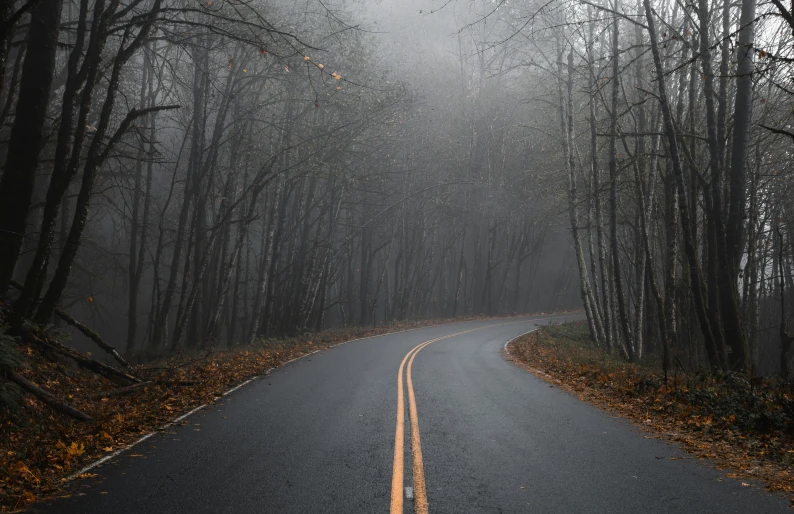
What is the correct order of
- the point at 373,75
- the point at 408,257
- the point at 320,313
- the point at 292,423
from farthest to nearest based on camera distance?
1. the point at 408,257
2. the point at 320,313
3. the point at 373,75
4. the point at 292,423

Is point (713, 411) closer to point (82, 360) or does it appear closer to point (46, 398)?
point (46, 398)

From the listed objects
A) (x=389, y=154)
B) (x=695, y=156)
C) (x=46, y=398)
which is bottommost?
(x=46, y=398)

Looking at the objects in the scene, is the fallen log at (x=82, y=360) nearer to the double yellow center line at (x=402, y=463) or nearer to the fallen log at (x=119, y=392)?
the fallen log at (x=119, y=392)

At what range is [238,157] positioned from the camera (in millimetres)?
24141

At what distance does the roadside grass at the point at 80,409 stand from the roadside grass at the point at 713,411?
22.9 ft

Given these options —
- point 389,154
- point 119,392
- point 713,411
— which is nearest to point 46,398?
point 119,392

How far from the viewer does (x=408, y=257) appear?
41312 mm

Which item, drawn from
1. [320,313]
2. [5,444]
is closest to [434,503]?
[5,444]

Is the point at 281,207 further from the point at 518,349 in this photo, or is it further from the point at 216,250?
the point at 518,349

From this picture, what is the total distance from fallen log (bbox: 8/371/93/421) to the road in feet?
4.62

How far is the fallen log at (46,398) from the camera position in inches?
329

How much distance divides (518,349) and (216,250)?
535 inches

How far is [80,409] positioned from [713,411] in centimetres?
977

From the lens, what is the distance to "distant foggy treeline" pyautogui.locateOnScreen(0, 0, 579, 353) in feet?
38.3
